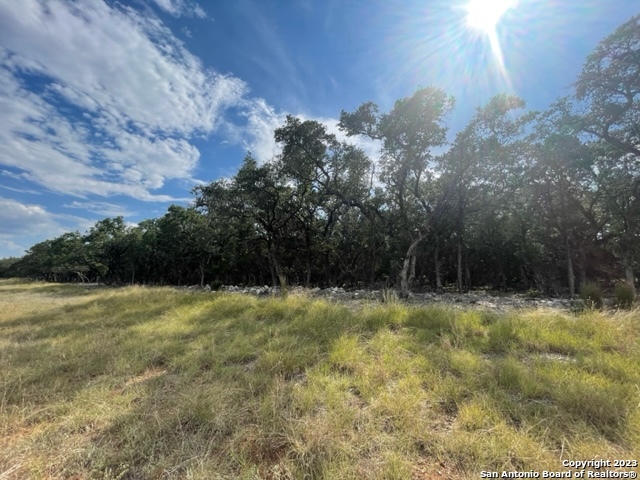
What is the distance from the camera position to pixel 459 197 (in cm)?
1570

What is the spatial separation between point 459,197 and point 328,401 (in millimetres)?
15654

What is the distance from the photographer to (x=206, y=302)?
26.6ft

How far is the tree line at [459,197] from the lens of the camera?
11734 millimetres

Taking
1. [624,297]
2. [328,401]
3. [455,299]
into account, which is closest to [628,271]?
[624,297]

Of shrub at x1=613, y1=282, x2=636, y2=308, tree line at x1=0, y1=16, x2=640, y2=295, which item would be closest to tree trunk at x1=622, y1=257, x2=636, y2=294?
tree line at x1=0, y1=16, x2=640, y2=295

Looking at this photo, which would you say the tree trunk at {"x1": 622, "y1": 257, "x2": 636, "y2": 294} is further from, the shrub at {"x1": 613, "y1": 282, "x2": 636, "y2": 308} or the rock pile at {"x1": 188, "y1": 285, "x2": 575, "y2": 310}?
the shrub at {"x1": 613, "y1": 282, "x2": 636, "y2": 308}

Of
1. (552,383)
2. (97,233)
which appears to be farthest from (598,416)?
(97,233)

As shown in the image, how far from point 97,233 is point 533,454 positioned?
5077 centimetres

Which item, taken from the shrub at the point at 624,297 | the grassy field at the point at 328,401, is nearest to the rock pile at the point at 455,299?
the shrub at the point at 624,297

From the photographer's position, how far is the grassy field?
2028 mm

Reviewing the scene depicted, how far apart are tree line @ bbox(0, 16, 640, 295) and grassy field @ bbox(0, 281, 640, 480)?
845cm

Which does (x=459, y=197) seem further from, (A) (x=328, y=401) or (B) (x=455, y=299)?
(A) (x=328, y=401)

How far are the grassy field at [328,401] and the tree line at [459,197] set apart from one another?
27.7ft

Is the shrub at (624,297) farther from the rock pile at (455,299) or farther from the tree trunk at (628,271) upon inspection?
the tree trunk at (628,271)
